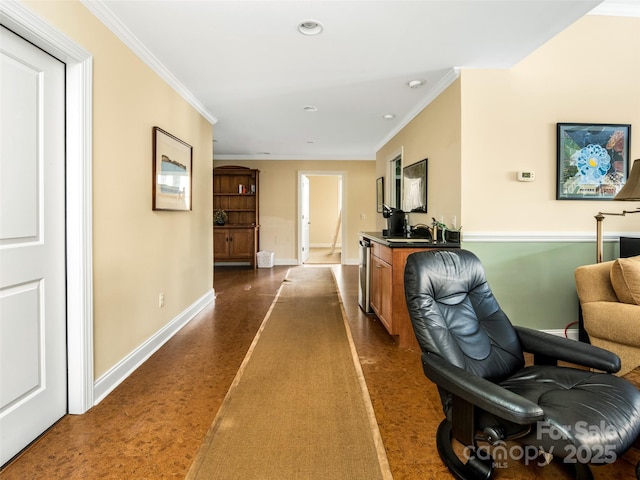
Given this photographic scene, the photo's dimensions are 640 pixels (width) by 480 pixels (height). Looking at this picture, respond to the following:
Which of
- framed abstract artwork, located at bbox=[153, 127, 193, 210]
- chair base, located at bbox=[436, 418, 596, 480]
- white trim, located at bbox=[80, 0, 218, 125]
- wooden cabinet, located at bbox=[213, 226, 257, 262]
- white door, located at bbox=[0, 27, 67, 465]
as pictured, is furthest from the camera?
wooden cabinet, located at bbox=[213, 226, 257, 262]

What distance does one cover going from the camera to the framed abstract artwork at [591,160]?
3.02 metres

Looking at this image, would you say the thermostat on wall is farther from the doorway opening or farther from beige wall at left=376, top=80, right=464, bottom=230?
the doorway opening

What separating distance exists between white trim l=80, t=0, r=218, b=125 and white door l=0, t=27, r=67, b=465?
46cm

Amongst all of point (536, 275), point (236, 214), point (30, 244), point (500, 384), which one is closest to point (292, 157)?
point (236, 214)

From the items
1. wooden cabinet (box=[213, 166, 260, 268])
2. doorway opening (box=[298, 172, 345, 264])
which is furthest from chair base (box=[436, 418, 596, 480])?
doorway opening (box=[298, 172, 345, 264])

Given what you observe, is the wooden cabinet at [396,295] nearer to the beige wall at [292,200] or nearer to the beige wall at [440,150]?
the beige wall at [440,150]

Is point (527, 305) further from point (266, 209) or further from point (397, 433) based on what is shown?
point (266, 209)

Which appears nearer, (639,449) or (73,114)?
(639,449)

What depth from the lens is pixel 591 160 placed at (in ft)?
9.95

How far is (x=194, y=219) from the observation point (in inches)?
154

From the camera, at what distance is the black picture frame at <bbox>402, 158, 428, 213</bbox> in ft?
12.8

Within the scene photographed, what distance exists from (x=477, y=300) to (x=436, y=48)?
74.8 inches

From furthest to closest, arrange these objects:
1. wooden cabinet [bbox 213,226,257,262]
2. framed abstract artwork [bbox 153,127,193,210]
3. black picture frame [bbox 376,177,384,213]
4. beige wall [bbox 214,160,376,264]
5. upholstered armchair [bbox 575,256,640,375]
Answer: beige wall [bbox 214,160,376,264], wooden cabinet [bbox 213,226,257,262], black picture frame [bbox 376,177,384,213], framed abstract artwork [bbox 153,127,193,210], upholstered armchair [bbox 575,256,640,375]

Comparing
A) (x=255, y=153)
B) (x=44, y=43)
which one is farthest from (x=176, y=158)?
(x=255, y=153)
